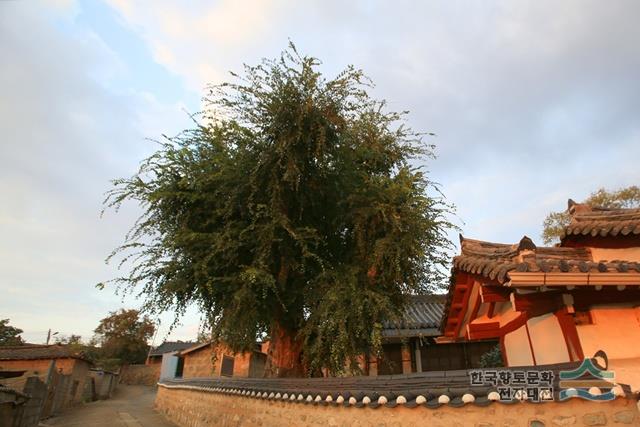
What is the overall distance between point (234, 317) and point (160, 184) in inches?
154

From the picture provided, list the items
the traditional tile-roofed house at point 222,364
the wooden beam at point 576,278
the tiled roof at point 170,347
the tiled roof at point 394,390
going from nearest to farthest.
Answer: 1. the tiled roof at point 394,390
2. the wooden beam at point 576,278
3. the traditional tile-roofed house at point 222,364
4. the tiled roof at point 170,347

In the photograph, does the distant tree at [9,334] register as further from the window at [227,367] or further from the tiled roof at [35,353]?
the window at [227,367]

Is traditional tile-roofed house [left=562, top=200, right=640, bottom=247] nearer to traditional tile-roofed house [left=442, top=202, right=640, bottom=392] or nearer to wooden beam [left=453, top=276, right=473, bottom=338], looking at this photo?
traditional tile-roofed house [left=442, top=202, right=640, bottom=392]

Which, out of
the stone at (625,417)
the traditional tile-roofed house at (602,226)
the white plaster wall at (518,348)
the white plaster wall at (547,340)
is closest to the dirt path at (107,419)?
the white plaster wall at (518,348)

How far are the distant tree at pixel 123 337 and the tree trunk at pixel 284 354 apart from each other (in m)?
40.1

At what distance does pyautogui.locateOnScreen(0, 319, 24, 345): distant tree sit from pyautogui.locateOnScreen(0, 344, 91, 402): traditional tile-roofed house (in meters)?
17.6

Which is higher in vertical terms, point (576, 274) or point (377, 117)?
point (377, 117)

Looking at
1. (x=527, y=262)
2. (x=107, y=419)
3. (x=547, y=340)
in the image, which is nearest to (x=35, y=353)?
(x=107, y=419)

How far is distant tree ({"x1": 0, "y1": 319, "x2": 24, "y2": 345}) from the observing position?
39.1 metres

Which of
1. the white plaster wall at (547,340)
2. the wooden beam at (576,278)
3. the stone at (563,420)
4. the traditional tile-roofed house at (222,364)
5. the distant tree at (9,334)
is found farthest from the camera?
the distant tree at (9,334)

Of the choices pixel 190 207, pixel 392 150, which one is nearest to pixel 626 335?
pixel 392 150

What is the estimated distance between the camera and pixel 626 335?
5137mm

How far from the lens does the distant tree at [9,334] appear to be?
39.1m

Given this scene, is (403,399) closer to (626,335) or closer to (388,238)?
(626,335)
